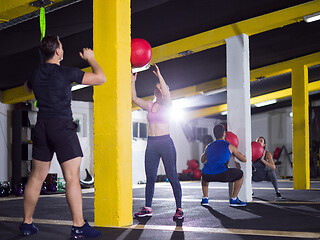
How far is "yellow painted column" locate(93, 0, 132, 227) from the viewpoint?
12.0ft

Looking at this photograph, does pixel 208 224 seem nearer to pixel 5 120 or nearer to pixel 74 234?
pixel 74 234

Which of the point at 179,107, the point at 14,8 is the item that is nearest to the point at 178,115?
the point at 179,107

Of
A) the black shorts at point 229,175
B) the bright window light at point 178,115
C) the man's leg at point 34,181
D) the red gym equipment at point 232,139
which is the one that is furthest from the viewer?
the bright window light at point 178,115

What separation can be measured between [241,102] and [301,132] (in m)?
3.11

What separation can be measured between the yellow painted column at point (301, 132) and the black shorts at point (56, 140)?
22.2 feet

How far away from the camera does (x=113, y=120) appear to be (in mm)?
3691

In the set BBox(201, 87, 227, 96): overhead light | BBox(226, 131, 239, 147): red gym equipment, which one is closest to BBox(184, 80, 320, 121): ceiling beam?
BBox(201, 87, 227, 96): overhead light

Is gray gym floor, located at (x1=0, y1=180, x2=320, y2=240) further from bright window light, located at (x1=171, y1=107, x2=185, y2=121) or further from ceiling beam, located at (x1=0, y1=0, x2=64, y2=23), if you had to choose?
bright window light, located at (x1=171, y1=107, x2=185, y2=121)

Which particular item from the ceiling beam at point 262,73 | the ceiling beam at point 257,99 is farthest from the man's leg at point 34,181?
the ceiling beam at point 257,99

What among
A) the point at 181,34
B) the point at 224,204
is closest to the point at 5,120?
the point at 181,34

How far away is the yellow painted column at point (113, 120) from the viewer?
12.0 feet

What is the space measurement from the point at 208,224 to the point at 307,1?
435cm

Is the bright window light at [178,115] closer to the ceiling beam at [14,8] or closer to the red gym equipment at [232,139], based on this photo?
the red gym equipment at [232,139]

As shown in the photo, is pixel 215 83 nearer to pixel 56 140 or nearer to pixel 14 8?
pixel 14 8
